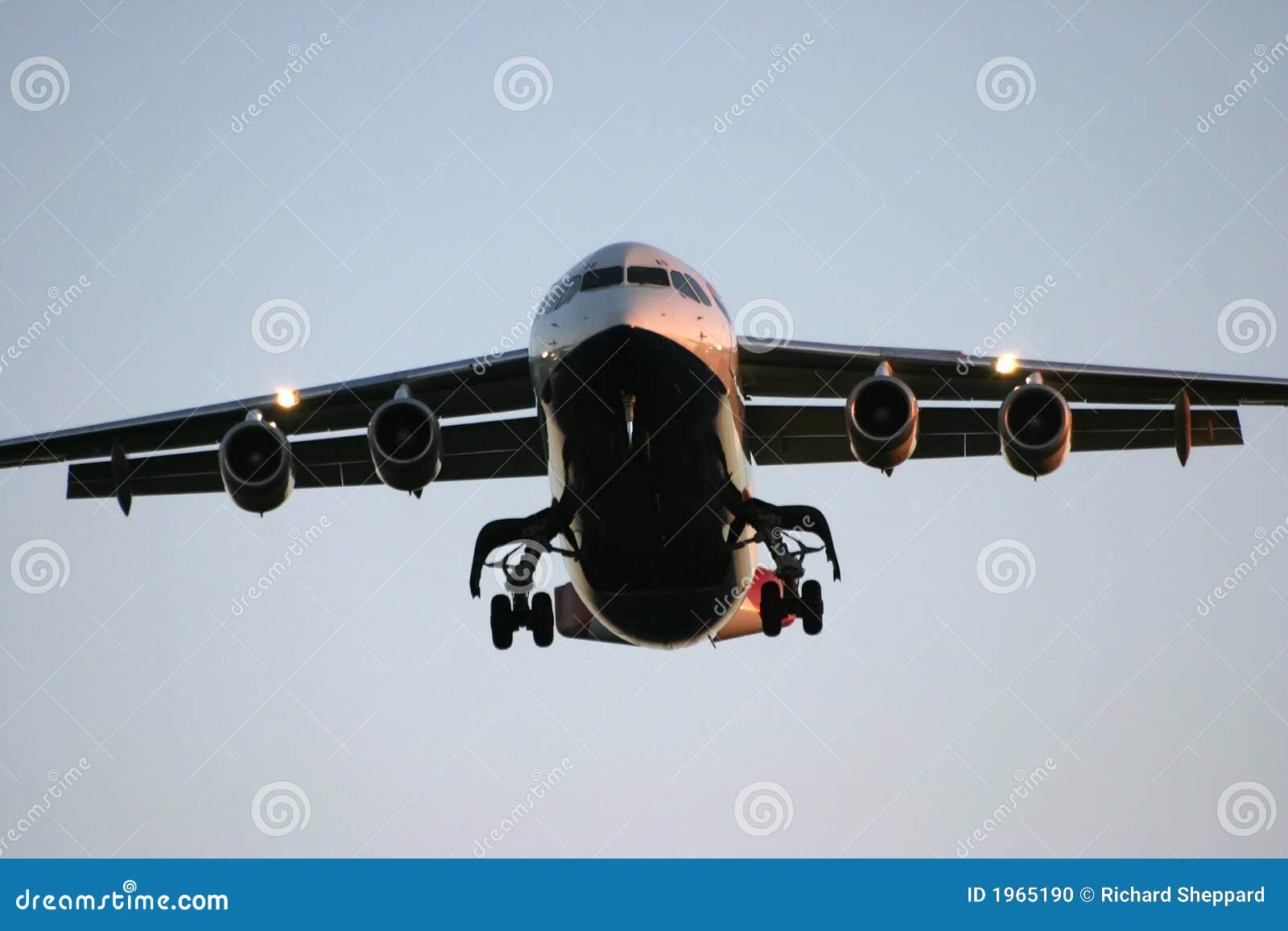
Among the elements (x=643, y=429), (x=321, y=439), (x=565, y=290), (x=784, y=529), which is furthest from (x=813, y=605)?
(x=321, y=439)

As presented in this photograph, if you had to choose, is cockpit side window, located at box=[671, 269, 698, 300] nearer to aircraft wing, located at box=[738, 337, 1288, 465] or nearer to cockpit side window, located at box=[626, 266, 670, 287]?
cockpit side window, located at box=[626, 266, 670, 287]

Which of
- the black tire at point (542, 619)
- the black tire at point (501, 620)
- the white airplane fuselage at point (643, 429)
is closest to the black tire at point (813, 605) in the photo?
the white airplane fuselage at point (643, 429)

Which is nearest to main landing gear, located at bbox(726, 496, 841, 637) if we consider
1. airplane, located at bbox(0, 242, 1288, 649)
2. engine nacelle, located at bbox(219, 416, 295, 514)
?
airplane, located at bbox(0, 242, 1288, 649)

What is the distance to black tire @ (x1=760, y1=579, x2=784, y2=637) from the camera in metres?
15.9

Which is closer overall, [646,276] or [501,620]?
[646,276]

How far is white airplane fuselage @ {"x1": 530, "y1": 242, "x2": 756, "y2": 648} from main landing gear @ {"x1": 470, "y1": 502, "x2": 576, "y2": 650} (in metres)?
0.29

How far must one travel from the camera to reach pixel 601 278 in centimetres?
1307

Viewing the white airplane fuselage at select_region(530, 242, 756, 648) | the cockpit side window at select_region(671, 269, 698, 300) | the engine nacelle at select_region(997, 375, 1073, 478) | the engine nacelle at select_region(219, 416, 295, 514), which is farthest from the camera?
the engine nacelle at select_region(219, 416, 295, 514)

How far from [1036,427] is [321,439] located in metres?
7.84

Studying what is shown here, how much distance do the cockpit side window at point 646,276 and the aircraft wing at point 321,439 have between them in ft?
7.08

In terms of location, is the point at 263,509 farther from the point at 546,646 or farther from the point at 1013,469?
the point at 1013,469

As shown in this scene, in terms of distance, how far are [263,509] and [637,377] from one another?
13.5 feet

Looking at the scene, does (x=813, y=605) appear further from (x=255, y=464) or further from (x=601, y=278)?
(x=255, y=464)

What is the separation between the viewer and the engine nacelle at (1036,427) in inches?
545
